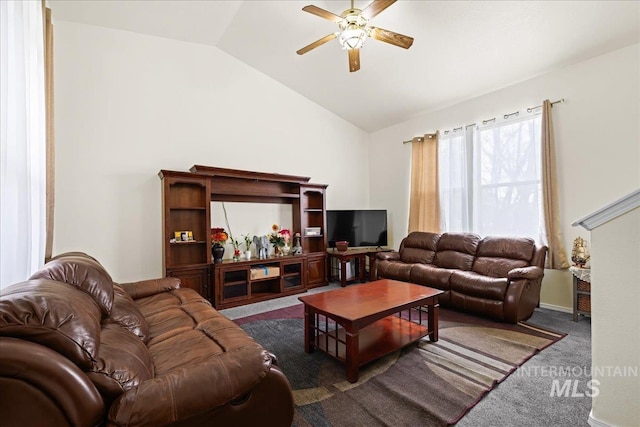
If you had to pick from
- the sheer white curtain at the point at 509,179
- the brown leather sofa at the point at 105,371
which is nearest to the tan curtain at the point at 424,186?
the sheer white curtain at the point at 509,179

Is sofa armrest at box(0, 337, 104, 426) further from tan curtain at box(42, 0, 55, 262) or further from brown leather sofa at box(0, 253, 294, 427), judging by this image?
tan curtain at box(42, 0, 55, 262)

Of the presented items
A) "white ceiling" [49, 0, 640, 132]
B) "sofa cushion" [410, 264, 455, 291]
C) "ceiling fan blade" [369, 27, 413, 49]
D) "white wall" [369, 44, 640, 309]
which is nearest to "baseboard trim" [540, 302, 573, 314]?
"white wall" [369, 44, 640, 309]

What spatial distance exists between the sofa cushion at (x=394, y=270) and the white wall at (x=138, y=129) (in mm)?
1957

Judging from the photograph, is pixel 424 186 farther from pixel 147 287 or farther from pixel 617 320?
pixel 147 287

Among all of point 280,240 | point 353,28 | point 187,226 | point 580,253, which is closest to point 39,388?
point 353,28

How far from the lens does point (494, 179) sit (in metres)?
4.23

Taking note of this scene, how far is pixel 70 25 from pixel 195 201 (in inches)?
96.0

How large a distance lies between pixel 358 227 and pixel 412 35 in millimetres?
3097

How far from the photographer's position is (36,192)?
2205 mm

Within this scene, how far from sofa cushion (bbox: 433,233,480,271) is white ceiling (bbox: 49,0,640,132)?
2.18m

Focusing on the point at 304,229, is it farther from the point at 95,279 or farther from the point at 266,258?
the point at 95,279

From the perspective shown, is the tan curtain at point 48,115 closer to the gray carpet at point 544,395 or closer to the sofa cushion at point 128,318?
the sofa cushion at point 128,318

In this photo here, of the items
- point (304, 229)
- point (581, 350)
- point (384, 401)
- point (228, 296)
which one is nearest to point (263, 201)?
point (304, 229)

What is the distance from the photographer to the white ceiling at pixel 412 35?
9.69 ft
